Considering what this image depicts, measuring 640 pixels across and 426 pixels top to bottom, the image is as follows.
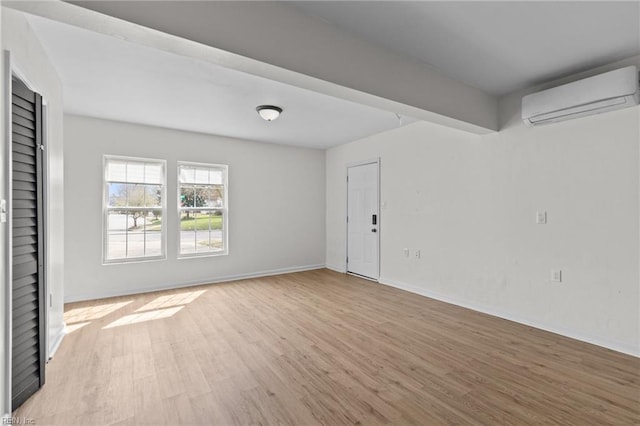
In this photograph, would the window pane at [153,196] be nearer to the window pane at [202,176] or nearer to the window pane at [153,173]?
the window pane at [153,173]

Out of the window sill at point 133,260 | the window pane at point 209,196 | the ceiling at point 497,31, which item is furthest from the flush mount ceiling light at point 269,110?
the window sill at point 133,260

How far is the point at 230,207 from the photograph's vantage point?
5.56m

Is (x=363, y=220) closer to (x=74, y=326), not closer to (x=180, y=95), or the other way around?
(x=180, y=95)

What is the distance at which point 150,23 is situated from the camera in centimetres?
159

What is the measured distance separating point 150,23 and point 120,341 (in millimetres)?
Result: 2819

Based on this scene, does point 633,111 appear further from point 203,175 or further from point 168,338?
point 203,175

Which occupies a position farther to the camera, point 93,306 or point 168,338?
point 93,306

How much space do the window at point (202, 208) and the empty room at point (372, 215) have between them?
0.04 meters

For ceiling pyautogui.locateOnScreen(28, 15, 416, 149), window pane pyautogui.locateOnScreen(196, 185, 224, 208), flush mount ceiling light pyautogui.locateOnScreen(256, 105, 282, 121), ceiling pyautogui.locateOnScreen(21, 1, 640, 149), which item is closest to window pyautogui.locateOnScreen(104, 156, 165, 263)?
window pane pyautogui.locateOnScreen(196, 185, 224, 208)

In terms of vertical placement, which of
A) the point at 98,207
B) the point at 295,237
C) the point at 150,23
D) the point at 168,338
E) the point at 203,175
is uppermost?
the point at 150,23

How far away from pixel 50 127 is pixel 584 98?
15.5 feet

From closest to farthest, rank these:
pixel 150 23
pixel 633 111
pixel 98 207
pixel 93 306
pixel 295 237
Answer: pixel 150 23 < pixel 633 111 < pixel 93 306 < pixel 98 207 < pixel 295 237

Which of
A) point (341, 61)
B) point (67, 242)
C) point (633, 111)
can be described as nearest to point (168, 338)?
point (67, 242)

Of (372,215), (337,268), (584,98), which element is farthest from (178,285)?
(584,98)
